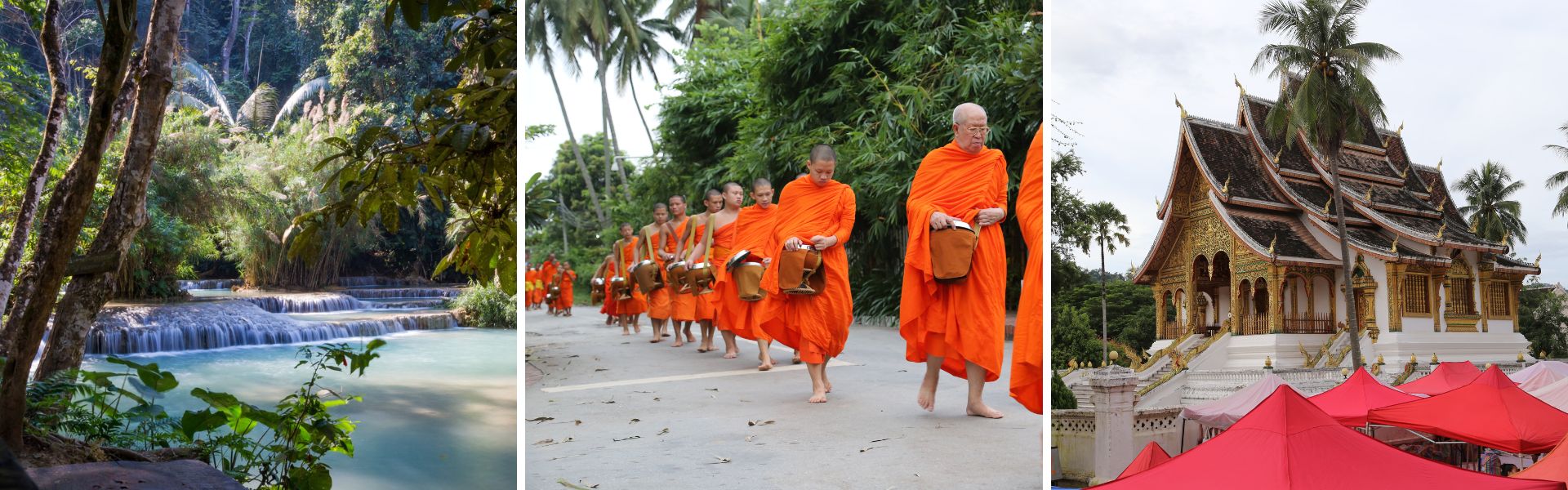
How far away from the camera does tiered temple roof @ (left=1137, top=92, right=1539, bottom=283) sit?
3691 mm

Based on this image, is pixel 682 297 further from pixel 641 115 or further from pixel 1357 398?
pixel 1357 398

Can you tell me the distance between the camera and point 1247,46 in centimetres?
363

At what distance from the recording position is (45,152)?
357 centimetres

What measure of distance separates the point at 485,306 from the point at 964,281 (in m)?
2.04

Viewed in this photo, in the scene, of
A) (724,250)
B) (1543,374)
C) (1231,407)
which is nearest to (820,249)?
(724,250)

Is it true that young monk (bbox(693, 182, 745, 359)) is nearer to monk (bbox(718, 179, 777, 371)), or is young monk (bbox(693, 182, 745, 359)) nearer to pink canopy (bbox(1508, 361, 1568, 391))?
monk (bbox(718, 179, 777, 371))

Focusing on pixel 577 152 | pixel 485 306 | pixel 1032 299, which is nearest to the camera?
pixel 1032 299

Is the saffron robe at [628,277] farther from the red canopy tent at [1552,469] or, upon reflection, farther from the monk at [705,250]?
the red canopy tent at [1552,469]

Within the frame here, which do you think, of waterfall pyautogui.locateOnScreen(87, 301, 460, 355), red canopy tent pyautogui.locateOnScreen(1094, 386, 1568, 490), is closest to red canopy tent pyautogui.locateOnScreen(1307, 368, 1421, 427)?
red canopy tent pyautogui.locateOnScreen(1094, 386, 1568, 490)

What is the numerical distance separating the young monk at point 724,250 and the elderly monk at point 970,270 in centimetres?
65

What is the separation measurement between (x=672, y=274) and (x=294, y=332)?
1542 mm

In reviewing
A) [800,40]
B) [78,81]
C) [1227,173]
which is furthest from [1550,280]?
[78,81]

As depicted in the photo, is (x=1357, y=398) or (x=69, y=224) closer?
(x=69, y=224)

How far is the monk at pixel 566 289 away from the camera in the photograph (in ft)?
11.5
